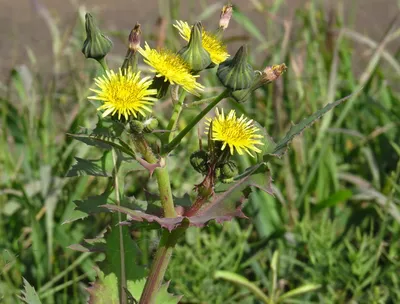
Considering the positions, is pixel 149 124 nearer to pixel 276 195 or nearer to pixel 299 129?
pixel 299 129

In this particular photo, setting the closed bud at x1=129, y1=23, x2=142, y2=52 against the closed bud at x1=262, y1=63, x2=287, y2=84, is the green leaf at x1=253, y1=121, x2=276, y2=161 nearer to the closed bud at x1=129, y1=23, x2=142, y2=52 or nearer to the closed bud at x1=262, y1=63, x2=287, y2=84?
the closed bud at x1=262, y1=63, x2=287, y2=84

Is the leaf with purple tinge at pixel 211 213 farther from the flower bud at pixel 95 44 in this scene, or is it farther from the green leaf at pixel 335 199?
the green leaf at pixel 335 199

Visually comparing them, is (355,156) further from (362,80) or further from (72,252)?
(72,252)

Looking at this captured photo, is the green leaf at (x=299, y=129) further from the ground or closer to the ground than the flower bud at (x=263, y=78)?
closer to the ground

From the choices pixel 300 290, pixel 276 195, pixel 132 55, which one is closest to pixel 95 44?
pixel 132 55

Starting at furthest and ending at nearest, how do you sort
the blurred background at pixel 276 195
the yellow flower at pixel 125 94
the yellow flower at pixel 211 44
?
the blurred background at pixel 276 195
the yellow flower at pixel 211 44
the yellow flower at pixel 125 94

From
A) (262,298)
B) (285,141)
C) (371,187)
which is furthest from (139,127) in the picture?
(371,187)

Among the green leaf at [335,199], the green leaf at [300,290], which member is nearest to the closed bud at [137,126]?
the green leaf at [300,290]
